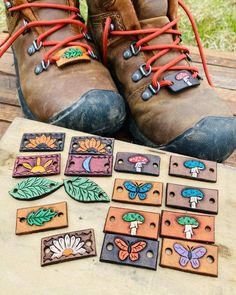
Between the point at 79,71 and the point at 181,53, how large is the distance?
23 cm

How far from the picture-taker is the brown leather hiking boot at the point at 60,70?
85 centimetres

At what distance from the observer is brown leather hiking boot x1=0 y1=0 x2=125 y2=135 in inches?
33.5

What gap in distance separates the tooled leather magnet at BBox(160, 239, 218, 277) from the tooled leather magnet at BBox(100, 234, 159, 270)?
2cm

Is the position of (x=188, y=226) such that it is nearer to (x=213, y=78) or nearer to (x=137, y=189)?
(x=137, y=189)

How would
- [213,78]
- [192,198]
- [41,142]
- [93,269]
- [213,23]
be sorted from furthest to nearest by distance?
[213,23] < [213,78] < [41,142] < [192,198] < [93,269]

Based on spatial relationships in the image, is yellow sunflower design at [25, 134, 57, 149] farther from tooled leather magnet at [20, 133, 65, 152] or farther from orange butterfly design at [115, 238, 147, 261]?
orange butterfly design at [115, 238, 147, 261]

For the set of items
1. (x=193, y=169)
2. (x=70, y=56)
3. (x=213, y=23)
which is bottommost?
(x=213, y=23)

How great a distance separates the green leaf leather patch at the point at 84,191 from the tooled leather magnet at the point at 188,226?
10 centimetres

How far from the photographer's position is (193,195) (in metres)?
0.72

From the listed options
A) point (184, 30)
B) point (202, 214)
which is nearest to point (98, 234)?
point (202, 214)

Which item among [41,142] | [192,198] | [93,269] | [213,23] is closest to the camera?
[93,269]

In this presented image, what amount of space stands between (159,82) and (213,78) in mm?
404

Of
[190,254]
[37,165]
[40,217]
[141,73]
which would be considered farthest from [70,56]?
[190,254]

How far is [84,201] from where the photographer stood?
0.71m
